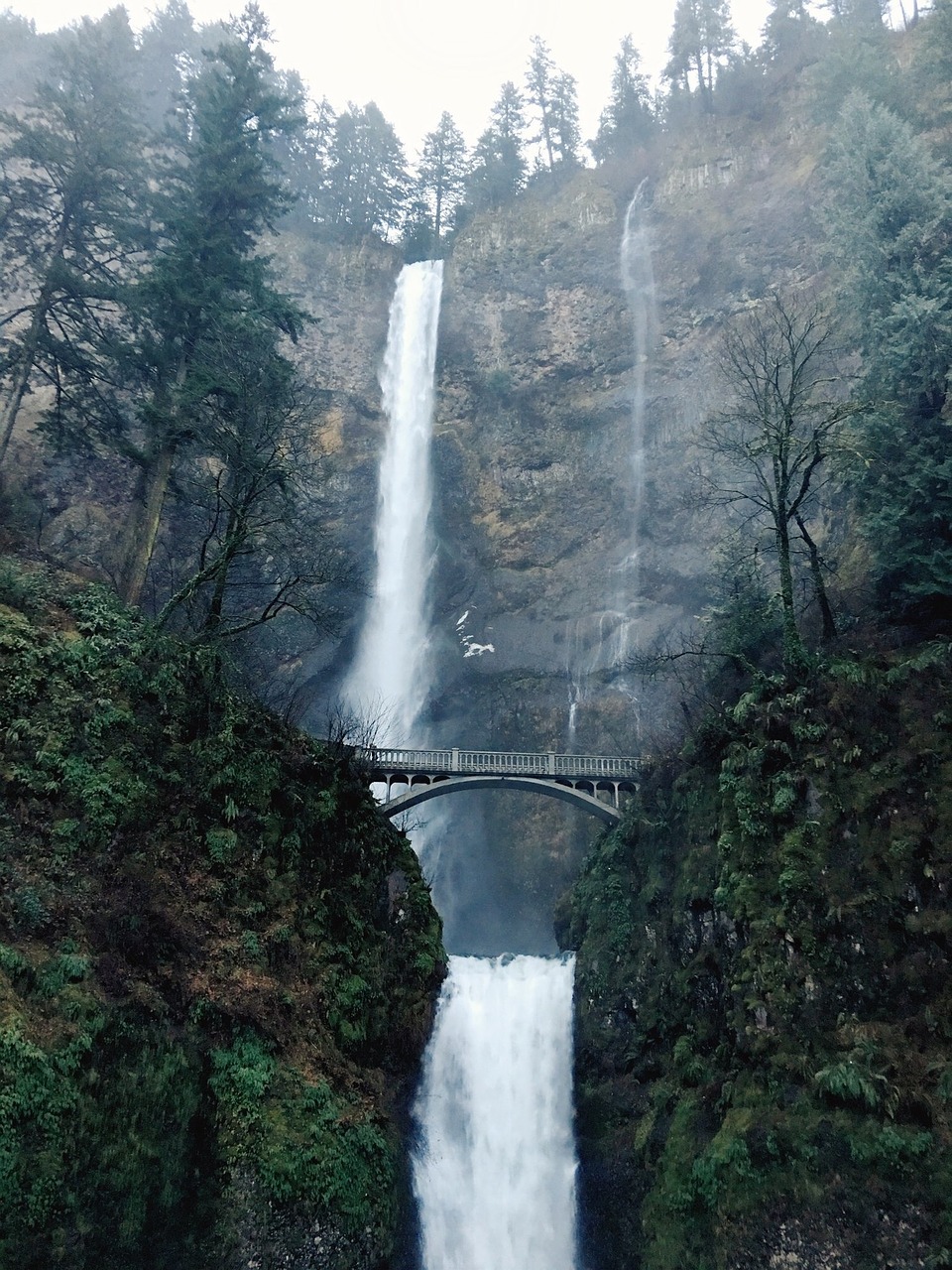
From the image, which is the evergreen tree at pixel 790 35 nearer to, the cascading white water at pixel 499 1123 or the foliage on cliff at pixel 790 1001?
the foliage on cliff at pixel 790 1001

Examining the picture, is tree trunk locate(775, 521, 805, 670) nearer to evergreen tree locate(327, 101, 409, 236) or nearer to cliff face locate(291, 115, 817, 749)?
cliff face locate(291, 115, 817, 749)

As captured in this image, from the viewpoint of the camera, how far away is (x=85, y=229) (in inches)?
695

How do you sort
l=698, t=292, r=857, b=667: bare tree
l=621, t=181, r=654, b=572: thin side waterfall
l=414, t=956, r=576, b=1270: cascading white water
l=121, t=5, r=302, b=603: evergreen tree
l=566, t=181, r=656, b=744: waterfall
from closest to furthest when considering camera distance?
l=414, t=956, r=576, b=1270: cascading white water, l=698, t=292, r=857, b=667: bare tree, l=121, t=5, r=302, b=603: evergreen tree, l=566, t=181, r=656, b=744: waterfall, l=621, t=181, r=654, b=572: thin side waterfall

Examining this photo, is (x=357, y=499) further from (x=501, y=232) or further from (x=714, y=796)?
(x=714, y=796)

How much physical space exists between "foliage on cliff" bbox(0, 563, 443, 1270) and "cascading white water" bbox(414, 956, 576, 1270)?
2663mm

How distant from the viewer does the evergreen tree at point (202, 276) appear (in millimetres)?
16719

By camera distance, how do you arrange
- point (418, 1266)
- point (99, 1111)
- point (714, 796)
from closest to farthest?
1. point (99, 1111)
2. point (418, 1266)
3. point (714, 796)

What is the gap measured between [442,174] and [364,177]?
17.8 feet

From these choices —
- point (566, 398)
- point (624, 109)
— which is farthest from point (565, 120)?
point (566, 398)

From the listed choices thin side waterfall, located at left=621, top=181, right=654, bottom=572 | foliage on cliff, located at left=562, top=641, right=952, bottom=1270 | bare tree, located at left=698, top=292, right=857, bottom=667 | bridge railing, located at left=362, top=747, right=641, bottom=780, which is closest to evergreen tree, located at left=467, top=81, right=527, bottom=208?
thin side waterfall, located at left=621, top=181, right=654, bottom=572

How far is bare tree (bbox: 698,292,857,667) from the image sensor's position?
15.8m

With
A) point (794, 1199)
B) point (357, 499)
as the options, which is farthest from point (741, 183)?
point (794, 1199)

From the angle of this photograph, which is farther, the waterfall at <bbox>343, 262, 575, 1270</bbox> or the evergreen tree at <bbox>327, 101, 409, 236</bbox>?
the evergreen tree at <bbox>327, 101, 409, 236</bbox>

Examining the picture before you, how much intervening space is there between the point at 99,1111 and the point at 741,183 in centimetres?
4800
